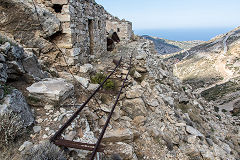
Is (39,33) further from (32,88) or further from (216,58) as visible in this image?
(216,58)

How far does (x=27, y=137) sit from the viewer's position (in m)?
2.86

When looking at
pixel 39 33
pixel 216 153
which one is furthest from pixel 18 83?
pixel 216 153

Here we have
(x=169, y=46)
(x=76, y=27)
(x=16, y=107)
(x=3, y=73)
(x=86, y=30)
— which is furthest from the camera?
(x=169, y=46)

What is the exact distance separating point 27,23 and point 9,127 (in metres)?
4.71

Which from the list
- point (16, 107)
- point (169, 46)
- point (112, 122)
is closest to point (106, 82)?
point (112, 122)

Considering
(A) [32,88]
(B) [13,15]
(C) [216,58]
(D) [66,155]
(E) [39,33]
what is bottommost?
(C) [216,58]

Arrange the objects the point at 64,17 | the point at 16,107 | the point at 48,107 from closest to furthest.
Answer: the point at 16,107
the point at 48,107
the point at 64,17

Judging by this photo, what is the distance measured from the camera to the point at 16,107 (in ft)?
9.74

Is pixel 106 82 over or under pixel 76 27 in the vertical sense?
under

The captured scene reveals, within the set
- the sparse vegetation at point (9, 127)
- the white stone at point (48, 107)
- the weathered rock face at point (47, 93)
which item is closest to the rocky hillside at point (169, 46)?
the weathered rock face at point (47, 93)

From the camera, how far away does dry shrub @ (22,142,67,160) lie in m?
2.33

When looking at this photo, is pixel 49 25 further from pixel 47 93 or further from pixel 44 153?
pixel 44 153

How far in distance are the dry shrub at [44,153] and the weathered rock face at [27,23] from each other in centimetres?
477

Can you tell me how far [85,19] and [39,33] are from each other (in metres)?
2.80
